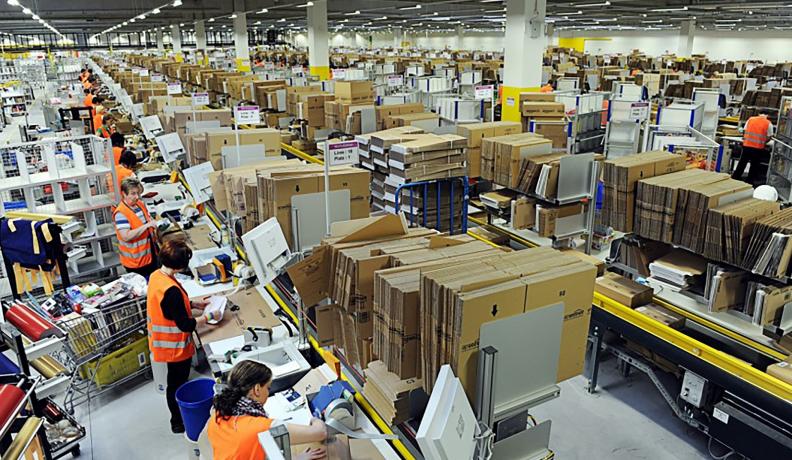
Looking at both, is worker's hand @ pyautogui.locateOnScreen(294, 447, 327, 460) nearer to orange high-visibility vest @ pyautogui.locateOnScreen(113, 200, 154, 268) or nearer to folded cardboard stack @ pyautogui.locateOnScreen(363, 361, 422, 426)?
folded cardboard stack @ pyautogui.locateOnScreen(363, 361, 422, 426)

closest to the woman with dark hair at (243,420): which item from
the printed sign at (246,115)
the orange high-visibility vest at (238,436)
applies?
the orange high-visibility vest at (238,436)

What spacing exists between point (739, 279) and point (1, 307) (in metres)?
5.17

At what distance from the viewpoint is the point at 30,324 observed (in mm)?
3107

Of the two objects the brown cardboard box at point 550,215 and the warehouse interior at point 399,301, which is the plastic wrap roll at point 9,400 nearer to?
the warehouse interior at point 399,301

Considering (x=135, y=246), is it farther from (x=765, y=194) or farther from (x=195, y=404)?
(x=765, y=194)

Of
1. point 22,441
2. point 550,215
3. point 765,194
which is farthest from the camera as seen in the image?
point 550,215

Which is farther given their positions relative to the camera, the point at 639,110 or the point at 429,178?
the point at 639,110

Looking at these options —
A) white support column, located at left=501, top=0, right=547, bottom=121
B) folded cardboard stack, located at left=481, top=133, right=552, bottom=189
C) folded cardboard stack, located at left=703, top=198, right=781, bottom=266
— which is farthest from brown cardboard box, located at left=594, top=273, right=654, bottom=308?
white support column, located at left=501, top=0, right=547, bottom=121

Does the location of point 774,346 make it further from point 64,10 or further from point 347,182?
point 64,10

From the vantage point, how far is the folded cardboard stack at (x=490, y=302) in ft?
7.36

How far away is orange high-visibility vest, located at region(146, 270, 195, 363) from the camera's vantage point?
13.2 ft

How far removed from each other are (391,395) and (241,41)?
935 inches

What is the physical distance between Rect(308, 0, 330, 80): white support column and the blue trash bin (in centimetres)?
1644

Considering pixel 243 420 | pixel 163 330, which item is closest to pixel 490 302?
pixel 243 420
